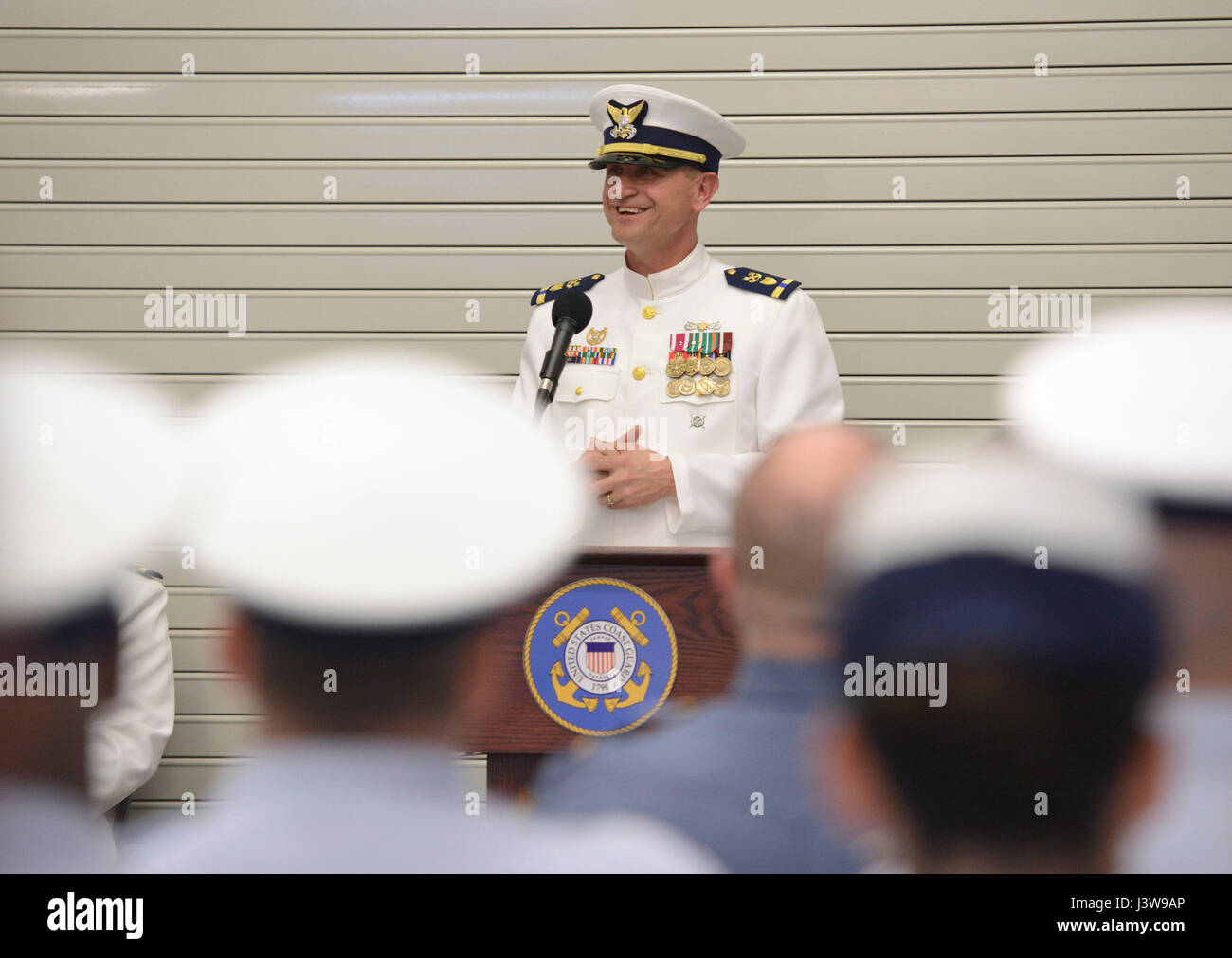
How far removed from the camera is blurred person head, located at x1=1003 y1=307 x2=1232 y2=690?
0.87 metres

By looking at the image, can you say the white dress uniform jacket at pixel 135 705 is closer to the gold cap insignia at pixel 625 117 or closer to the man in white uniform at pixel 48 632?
the man in white uniform at pixel 48 632

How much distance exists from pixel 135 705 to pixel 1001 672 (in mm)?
1364

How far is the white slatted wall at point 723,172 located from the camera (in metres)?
3.13

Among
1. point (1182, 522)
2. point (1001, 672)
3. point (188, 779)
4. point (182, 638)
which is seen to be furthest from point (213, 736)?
point (1182, 522)

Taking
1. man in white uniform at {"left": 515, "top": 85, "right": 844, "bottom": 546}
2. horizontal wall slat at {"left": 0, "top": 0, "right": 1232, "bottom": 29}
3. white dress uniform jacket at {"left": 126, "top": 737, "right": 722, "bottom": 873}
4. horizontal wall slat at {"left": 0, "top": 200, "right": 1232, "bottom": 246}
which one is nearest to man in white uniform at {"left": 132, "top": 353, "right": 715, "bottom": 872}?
white dress uniform jacket at {"left": 126, "top": 737, "right": 722, "bottom": 873}

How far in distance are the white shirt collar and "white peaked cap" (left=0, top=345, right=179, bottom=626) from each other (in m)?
1.23

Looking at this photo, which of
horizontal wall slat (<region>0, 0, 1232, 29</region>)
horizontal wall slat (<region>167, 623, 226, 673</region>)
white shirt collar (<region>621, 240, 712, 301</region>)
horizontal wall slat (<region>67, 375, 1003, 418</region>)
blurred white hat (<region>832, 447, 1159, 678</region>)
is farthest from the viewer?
horizontal wall slat (<region>67, 375, 1003, 418</region>)

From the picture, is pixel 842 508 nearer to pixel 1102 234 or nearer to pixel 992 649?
pixel 992 649

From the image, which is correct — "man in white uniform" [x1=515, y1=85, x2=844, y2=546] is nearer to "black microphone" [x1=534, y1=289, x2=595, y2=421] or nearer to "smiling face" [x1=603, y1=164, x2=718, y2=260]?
"smiling face" [x1=603, y1=164, x2=718, y2=260]

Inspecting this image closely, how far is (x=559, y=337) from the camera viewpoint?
6.59 ft

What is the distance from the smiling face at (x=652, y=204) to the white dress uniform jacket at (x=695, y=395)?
2.8 inches

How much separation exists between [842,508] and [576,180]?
276cm

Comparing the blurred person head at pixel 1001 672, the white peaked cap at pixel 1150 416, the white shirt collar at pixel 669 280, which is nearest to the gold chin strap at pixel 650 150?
the white shirt collar at pixel 669 280

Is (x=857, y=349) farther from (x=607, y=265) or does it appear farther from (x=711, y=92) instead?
(x=711, y=92)
